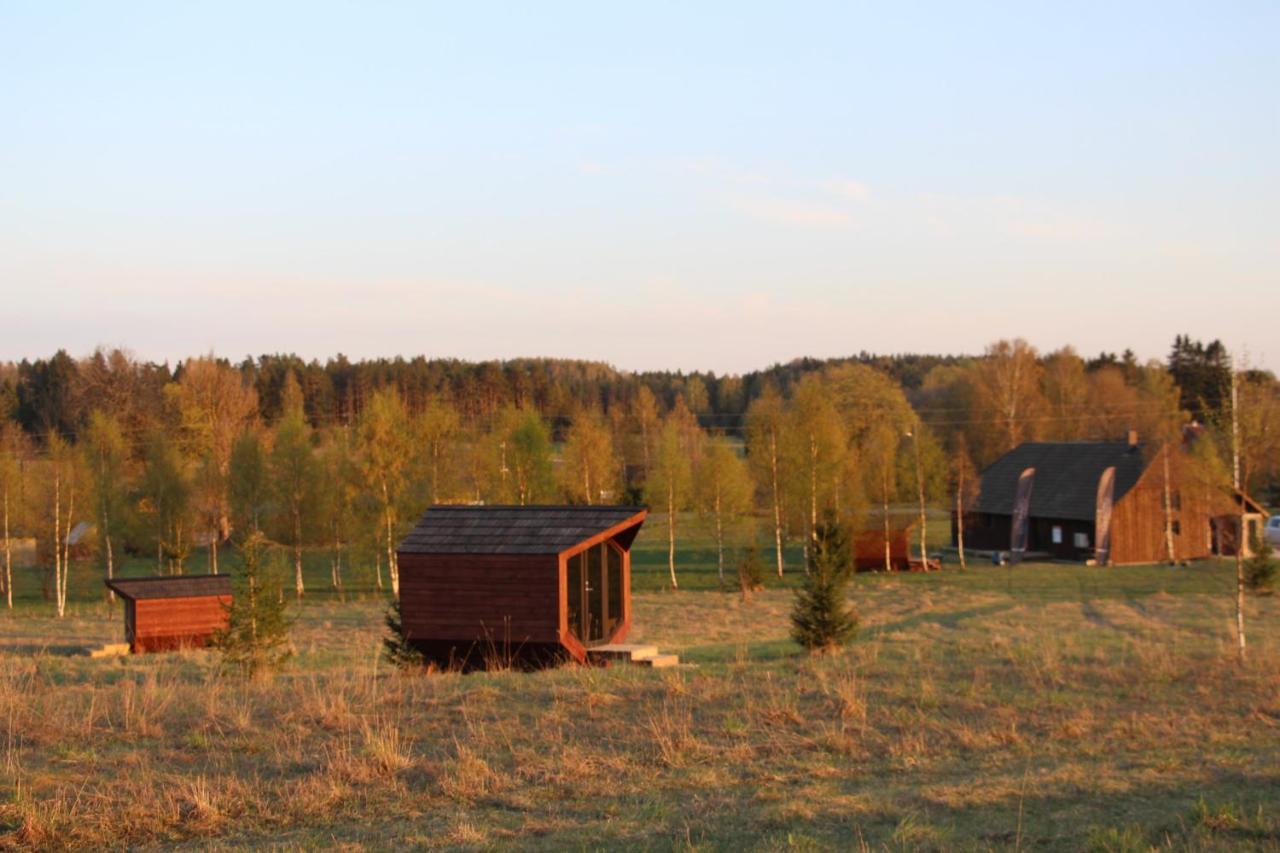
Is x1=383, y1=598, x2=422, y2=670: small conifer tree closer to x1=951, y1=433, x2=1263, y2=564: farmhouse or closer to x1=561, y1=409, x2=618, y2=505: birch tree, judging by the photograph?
x1=561, y1=409, x2=618, y2=505: birch tree

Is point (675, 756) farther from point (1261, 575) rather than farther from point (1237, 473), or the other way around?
point (1261, 575)

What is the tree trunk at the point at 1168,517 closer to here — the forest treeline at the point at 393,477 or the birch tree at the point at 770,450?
the forest treeline at the point at 393,477

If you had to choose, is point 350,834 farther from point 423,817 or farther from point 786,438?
point 786,438

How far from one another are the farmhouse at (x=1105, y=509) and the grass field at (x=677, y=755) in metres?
36.2

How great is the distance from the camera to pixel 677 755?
8.72m

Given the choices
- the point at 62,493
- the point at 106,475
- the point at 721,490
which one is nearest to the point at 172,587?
the point at 62,493

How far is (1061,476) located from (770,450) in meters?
14.9

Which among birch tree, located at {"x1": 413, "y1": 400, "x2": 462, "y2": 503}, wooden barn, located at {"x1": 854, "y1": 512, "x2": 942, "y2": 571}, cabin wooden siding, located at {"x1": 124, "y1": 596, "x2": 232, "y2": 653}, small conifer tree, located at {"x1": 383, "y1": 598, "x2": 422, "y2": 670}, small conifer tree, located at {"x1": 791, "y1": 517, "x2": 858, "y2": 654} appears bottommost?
wooden barn, located at {"x1": 854, "y1": 512, "x2": 942, "y2": 571}

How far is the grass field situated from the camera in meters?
6.89

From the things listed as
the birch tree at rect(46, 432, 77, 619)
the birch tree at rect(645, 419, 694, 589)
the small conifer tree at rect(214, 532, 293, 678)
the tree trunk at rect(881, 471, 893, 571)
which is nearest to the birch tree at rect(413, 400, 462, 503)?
the birch tree at rect(645, 419, 694, 589)

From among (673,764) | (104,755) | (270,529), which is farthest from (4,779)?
(270,529)

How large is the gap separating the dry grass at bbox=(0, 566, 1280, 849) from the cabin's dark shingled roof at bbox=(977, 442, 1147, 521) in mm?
37559

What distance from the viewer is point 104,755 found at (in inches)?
346

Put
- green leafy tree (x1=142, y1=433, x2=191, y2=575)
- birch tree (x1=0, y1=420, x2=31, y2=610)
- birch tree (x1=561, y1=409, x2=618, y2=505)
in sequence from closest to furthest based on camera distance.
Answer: birch tree (x1=0, y1=420, x2=31, y2=610) → green leafy tree (x1=142, y1=433, x2=191, y2=575) → birch tree (x1=561, y1=409, x2=618, y2=505)
